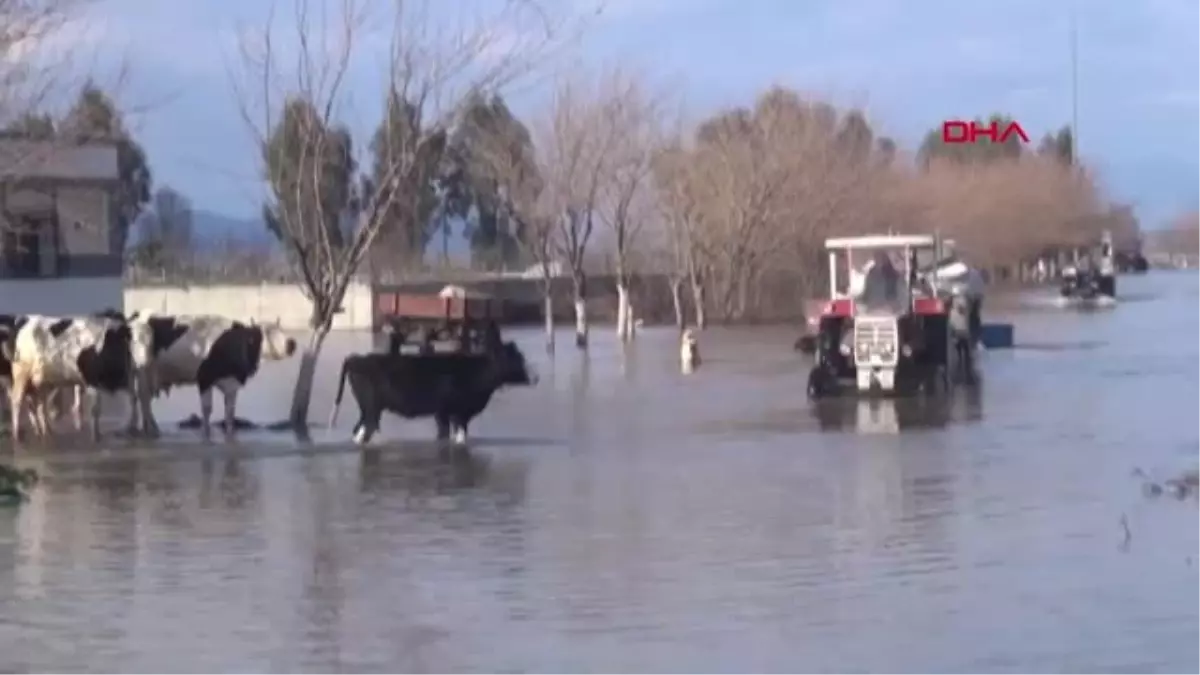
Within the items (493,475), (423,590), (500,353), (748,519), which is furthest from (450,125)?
(423,590)

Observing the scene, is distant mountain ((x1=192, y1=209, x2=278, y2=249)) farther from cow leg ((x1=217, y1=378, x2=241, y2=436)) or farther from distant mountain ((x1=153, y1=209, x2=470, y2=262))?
cow leg ((x1=217, y1=378, x2=241, y2=436))

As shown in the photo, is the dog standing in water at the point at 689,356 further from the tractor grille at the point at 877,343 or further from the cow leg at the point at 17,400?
the cow leg at the point at 17,400

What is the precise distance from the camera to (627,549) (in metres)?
15.9

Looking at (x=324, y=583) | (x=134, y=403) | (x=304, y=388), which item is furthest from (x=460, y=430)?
(x=324, y=583)

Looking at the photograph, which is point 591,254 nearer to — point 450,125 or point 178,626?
point 450,125

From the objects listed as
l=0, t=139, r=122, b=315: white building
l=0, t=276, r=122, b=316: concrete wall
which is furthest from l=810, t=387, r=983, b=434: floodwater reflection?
l=0, t=276, r=122, b=316: concrete wall

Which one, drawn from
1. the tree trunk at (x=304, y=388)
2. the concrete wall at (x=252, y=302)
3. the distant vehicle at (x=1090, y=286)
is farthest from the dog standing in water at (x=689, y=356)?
the distant vehicle at (x=1090, y=286)

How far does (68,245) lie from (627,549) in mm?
30775

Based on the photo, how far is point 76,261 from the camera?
147 ft

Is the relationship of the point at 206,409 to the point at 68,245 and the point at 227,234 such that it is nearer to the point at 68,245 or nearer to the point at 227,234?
the point at 68,245

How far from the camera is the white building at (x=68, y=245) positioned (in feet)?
137

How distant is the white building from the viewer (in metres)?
41.9

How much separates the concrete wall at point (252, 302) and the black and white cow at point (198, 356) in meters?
41.1

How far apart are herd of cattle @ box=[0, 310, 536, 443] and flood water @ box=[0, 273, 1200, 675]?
52 centimetres
